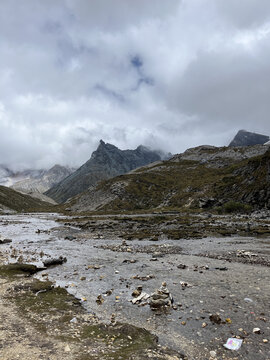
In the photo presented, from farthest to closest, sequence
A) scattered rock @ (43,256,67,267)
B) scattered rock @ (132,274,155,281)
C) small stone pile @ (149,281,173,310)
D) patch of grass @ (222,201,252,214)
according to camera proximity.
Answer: patch of grass @ (222,201,252,214) → scattered rock @ (43,256,67,267) → scattered rock @ (132,274,155,281) → small stone pile @ (149,281,173,310)

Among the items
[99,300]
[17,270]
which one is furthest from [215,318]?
[17,270]

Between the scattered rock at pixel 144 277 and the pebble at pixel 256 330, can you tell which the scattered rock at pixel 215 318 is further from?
the scattered rock at pixel 144 277

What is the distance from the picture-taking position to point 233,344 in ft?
32.0

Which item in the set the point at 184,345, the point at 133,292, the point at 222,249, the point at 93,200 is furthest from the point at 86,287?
the point at 93,200

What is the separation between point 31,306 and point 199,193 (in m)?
105

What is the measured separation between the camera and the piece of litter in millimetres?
9562

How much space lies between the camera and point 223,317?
476 inches

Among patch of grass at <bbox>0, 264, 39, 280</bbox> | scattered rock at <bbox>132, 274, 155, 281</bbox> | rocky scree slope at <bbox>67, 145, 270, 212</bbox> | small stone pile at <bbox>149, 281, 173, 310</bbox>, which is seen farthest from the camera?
rocky scree slope at <bbox>67, 145, 270, 212</bbox>

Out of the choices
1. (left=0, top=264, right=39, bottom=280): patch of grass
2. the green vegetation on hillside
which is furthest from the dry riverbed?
the green vegetation on hillside

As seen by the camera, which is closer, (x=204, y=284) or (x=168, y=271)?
(x=204, y=284)

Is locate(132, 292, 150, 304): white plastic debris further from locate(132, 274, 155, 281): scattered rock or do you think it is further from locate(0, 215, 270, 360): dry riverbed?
locate(132, 274, 155, 281): scattered rock

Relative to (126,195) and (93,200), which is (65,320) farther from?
(93,200)

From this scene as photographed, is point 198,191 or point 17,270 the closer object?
point 17,270

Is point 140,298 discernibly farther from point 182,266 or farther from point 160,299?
point 182,266
